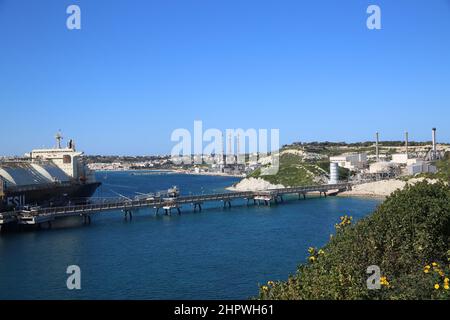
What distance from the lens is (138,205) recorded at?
4241cm

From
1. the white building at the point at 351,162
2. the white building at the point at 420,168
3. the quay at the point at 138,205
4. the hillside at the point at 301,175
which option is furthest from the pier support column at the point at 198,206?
the white building at the point at 351,162

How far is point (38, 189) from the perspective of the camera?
130ft

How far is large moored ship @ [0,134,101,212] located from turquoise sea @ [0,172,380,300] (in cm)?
374

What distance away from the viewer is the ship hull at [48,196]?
3531cm

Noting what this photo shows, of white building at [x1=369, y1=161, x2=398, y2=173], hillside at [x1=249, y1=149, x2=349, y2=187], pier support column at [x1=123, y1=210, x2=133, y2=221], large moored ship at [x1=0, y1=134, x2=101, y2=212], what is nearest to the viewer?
large moored ship at [x1=0, y1=134, x2=101, y2=212]

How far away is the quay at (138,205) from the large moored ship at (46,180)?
201 cm

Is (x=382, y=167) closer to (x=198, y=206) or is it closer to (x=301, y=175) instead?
(x=301, y=175)

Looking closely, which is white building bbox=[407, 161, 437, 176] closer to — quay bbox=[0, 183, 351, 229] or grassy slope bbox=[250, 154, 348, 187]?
grassy slope bbox=[250, 154, 348, 187]

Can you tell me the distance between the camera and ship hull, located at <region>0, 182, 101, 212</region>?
35312 mm

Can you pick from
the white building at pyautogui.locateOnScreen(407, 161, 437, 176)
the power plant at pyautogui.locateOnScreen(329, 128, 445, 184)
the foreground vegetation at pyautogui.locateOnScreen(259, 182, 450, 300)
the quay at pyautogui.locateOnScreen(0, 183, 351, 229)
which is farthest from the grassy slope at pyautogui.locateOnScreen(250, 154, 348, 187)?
the foreground vegetation at pyautogui.locateOnScreen(259, 182, 450, 300)

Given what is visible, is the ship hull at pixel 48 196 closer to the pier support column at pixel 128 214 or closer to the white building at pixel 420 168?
the pier support column at pixel 128 214

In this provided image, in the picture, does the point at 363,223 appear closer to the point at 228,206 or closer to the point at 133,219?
the point at 133,219

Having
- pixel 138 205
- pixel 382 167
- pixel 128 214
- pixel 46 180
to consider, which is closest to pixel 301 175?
pixel 382 167
